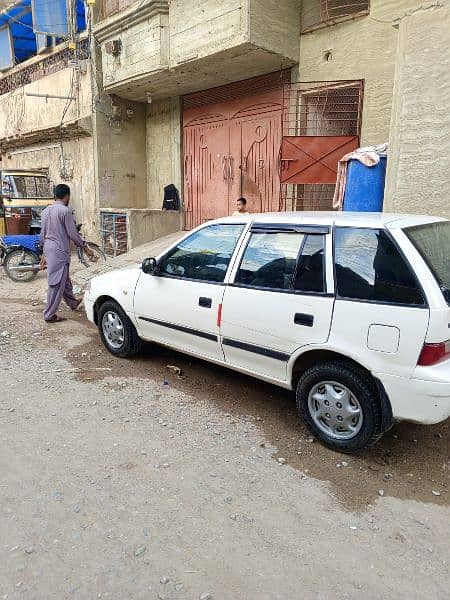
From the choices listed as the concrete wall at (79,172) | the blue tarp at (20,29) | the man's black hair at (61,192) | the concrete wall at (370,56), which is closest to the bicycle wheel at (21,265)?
the concrete wall at (79,172)

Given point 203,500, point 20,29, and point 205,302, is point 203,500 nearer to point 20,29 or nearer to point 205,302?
point 205,302

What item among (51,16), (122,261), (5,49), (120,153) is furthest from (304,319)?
(5,49)

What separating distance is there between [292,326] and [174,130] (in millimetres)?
9244

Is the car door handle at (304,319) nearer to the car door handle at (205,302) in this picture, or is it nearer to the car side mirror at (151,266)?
the car door handle at (205,302)

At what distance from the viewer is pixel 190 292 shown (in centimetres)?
397

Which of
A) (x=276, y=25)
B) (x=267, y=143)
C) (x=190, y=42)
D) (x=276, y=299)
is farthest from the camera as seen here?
(x=267, y=143)

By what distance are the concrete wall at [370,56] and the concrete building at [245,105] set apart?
2cm

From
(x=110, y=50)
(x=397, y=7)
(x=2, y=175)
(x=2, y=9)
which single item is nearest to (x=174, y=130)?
(x=110, y=50)

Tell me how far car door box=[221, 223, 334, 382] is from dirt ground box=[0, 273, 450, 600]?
1.96ft

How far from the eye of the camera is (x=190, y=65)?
8672 millimetres

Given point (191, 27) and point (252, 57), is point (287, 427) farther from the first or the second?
point (191, 27)

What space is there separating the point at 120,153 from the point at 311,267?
9.93m

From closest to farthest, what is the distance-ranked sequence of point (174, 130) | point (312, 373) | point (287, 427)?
1. point (312, 373)
2. point (287, 427)
3. point (174, 130)

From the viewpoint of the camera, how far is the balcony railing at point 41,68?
39.2 feet
